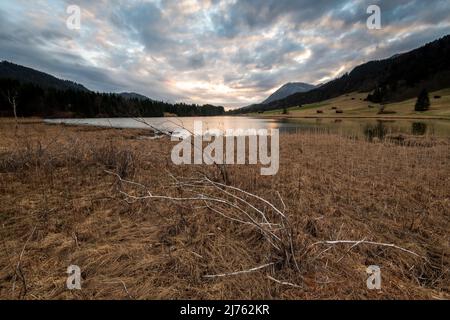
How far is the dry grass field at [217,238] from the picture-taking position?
2.46 metres

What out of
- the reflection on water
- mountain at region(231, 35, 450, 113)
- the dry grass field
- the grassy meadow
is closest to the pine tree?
the grassy meadow

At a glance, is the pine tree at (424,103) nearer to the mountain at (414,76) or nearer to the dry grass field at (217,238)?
the mountain at (414,76)

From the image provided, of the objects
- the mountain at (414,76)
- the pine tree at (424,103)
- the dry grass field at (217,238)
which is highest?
the mountain at (414,76)

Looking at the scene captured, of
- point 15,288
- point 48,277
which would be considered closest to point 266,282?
point 48,277

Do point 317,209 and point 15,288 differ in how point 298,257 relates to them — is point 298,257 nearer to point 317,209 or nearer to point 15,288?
point 317,209

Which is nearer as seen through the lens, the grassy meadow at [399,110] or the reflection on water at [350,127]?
the reflection on water at [350,127]

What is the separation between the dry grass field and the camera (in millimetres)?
2465

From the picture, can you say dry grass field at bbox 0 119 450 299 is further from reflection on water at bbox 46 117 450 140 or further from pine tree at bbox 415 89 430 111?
pine tree at bbox 415 89 430 111

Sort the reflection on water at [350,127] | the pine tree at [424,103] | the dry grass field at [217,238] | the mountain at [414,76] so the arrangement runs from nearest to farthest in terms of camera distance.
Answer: the dry grass field at [217,238]
the reflection on water at [350,127]
the pine tree at [424,103]
the mountain at [414,76]

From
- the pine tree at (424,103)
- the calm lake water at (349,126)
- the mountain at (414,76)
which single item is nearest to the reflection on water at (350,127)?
the calm lake water at (349,126)

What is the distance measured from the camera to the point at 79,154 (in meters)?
7.79

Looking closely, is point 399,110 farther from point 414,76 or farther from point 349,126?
point 414,76
